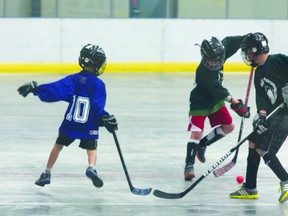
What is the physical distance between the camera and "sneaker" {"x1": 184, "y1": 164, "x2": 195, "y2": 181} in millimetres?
9033

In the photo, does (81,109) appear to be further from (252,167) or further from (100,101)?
(252,167)

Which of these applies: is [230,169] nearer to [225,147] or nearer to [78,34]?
[225,147]

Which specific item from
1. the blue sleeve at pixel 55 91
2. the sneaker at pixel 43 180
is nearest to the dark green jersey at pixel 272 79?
the blue sleeve at pixel 55 91

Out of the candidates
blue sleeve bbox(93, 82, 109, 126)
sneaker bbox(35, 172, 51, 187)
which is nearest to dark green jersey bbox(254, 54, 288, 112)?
blue sleeve bbox(93, 82, 109, 126)

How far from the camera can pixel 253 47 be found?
27.2 ft

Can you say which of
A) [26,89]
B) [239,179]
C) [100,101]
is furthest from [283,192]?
[26,89]

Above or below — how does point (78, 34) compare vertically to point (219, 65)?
below

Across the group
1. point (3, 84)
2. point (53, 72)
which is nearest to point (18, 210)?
point (3, 84)

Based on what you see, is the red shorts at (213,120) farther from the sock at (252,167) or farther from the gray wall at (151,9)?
the gray wall at (151,9)

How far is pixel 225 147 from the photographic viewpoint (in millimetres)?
11016

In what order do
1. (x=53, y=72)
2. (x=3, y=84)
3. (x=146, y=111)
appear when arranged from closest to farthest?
(x=146, y=111) < (x=3, y=84) < (x=53, y=72)

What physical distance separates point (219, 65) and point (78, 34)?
1102cm

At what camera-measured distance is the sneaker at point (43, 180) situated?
8516mm

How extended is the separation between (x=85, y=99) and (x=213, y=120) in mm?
1655
